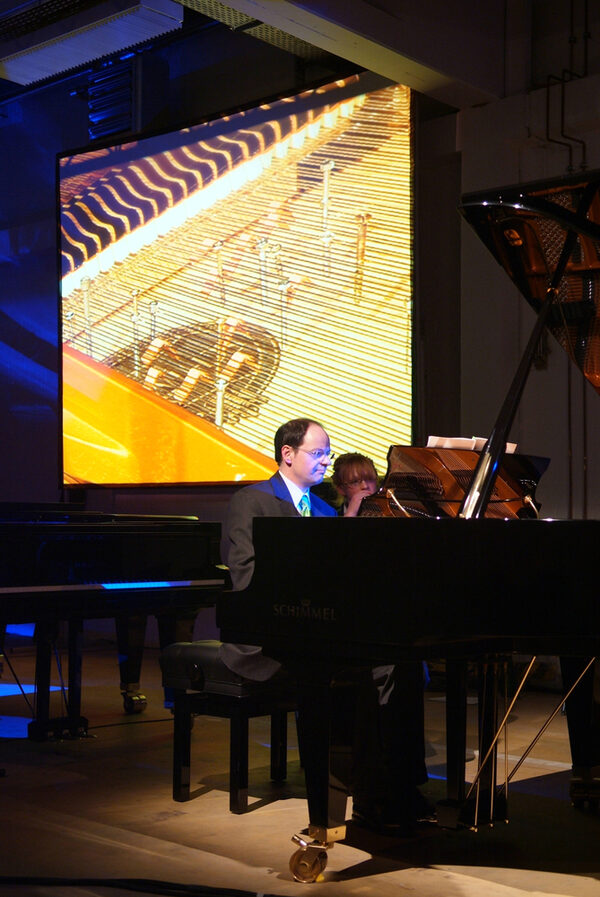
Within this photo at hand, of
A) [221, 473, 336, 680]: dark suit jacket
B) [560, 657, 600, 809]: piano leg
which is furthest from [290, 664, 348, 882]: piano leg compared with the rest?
[560, 657, 600, 809]: piano leg

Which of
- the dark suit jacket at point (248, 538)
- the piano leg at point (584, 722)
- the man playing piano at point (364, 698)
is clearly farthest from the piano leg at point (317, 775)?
the piano leg at point (584, 722)

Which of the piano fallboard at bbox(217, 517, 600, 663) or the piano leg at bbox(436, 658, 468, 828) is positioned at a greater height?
the piano fallboard at bbox(217, 517, 600, 663)

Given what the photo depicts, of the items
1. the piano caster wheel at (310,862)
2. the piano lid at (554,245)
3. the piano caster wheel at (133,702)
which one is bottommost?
the piano caster wheel at (133,702)

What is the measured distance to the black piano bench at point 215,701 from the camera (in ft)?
10.8

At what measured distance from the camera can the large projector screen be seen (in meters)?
6.23

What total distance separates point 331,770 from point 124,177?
18.9 ft

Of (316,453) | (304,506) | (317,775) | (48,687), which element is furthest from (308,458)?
(48,687)

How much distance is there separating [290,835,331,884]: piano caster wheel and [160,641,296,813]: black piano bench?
618 mm

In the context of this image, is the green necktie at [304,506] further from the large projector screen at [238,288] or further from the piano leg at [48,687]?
the large projector screen at [238,288]

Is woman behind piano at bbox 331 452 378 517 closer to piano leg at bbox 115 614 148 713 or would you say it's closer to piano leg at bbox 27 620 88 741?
piano leg at bbox 27 620 88 741

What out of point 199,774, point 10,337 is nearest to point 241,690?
point 199,774

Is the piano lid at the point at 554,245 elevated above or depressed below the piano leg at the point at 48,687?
above

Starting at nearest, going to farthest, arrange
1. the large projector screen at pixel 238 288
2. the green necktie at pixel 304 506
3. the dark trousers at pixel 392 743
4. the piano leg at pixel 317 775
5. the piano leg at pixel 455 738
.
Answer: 1. the piano leg at pixel 317 775
2. the piano leg at pixel 455 738
3. the dark trousers at pixel 392 743
4. the green necktie at pixel 304 506
5. the large projector screen at pixel 238 288

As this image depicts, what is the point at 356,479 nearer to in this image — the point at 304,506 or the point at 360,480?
the point at 360,480
